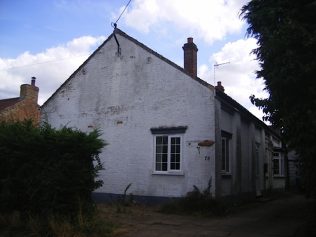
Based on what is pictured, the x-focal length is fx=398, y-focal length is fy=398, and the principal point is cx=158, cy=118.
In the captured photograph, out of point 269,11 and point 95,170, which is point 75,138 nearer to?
point 95,170

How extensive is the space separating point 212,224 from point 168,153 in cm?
485

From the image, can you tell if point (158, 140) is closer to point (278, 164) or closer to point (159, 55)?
point (159, 55)

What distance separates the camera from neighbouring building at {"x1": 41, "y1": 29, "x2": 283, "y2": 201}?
15734 mm

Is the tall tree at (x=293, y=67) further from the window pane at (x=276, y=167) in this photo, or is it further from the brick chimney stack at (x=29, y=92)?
the brick chimney stack at (x=29, y=92)

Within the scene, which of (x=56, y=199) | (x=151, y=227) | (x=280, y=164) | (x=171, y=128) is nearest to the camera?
(x=56, y=199)

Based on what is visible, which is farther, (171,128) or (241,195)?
(241,195)

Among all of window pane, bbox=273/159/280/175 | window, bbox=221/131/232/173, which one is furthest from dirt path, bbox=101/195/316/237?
window pane, bbox=273/159/280/175

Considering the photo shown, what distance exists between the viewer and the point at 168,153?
53.6 ft

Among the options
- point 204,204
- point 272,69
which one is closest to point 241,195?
point 204,204

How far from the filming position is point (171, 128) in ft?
53.6

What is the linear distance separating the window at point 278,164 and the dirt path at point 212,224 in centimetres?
1532

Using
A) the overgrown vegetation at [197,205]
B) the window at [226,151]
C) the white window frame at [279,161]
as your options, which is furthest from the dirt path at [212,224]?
the white window frame at [279,161]

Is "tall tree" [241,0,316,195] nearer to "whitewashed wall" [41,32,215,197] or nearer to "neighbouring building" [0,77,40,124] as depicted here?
"whitewashed wall" [41,32,215,197]

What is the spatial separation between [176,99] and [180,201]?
4.22 metres
